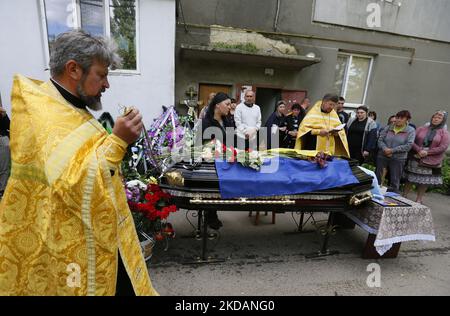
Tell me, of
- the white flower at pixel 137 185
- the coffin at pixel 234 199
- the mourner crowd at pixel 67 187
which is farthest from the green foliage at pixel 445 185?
the mourner crowd at pixel 67 187

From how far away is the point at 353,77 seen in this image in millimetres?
8258

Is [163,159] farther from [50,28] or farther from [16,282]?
[50,28]

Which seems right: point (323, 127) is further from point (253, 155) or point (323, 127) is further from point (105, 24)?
point (105, 24)

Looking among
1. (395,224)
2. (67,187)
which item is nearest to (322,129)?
(395,224)

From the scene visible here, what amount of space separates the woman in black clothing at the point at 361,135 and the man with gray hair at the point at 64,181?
515cm

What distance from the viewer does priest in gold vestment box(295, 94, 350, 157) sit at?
12.6 feet

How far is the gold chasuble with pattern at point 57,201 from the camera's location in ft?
3.59

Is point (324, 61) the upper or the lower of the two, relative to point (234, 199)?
upper

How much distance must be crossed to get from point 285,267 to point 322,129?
1981 millimetres

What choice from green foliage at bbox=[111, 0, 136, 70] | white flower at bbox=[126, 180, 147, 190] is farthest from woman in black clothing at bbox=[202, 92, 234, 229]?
green foliage at bbox=[111, 0, 136, 70]

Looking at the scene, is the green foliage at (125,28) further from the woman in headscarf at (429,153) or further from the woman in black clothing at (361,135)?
the woman in headscarf at (429,153)

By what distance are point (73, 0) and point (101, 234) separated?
5.57m

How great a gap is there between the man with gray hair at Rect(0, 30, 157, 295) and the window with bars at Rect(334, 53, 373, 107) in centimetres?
829

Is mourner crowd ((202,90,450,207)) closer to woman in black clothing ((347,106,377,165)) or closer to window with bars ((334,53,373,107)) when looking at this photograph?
woman in black clothing ((347,106,377,165))
